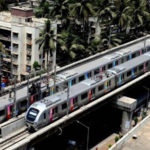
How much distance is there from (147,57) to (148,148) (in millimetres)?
23204

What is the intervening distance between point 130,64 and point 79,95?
56.9 ft

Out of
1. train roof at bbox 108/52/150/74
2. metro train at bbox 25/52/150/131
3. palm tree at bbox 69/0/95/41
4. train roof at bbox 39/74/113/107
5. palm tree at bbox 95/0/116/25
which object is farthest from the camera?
palm tree at bbox 95/0/116/25

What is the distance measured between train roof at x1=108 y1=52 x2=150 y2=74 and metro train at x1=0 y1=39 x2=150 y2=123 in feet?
6.68

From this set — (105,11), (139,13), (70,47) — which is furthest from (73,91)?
(139,13)

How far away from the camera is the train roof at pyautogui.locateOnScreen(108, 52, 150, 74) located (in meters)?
55.7

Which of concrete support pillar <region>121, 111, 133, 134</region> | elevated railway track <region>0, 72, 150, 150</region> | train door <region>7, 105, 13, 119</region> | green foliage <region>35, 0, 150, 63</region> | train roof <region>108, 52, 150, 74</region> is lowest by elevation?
concrete support pillar <region>121, 111, 133, 134</region>

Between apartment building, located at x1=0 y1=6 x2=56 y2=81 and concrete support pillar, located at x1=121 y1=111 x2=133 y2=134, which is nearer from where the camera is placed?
concrete support pillar, located at x1=121 y1=111 x2=133 y2=134

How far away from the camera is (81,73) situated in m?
52.8

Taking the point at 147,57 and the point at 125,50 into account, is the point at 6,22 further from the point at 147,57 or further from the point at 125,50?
the point at 147,57

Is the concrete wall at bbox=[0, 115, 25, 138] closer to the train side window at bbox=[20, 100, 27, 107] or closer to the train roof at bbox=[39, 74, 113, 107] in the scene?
the train side window at bbox=[20, 100, 27, 107]

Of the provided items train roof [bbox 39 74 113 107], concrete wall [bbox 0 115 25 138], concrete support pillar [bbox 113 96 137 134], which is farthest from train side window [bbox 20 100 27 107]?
concrete support pillar [bbox 113 96 137 134]

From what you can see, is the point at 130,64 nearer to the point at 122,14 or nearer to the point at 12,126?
the point at 122,14

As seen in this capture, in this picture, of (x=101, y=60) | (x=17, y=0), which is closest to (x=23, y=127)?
(x=101, y=60)

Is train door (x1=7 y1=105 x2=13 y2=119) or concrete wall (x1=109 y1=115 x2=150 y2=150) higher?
train door (x1=7 y1=105 x2=13 y2=119)
